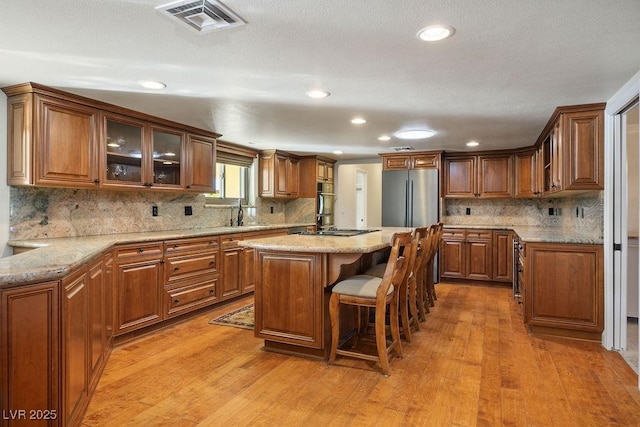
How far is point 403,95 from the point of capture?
318cm

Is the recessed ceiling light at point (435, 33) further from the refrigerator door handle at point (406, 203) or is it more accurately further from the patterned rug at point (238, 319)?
the refrigerator door handle at point (406, 203)

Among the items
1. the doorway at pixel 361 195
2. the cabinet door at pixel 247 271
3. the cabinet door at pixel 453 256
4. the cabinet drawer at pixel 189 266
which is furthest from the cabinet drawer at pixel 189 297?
the doorway at pixel 361 195

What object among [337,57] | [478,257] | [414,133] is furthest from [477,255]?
[337,57]

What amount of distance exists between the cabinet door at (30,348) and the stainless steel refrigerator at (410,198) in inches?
205

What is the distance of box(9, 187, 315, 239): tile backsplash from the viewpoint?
324 centimetres

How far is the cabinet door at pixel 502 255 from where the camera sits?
5.68m

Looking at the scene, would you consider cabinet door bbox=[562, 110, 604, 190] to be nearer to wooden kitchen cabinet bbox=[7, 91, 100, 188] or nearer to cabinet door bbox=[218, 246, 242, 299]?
cabinet door bbox=[218, 246, 242, 299]

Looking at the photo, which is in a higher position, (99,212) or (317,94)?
(317,94)

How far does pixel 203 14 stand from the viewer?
6.08 ft

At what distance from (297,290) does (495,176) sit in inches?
171

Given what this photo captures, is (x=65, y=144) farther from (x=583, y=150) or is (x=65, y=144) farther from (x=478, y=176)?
(x=478, y=176)

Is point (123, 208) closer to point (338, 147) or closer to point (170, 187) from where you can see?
point (170, 187)

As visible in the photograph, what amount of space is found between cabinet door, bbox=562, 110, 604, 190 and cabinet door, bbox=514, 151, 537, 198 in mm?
2357

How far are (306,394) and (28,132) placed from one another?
2.73 m
